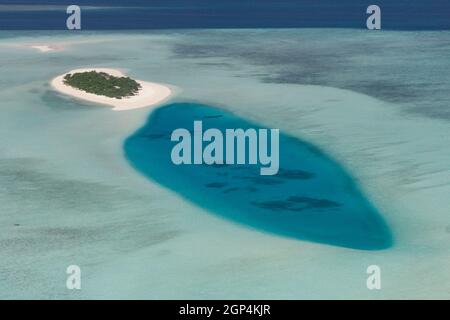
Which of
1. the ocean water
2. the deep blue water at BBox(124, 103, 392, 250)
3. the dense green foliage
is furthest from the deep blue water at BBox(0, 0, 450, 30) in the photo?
the deep blue water at BBox(124, 103, 392, 250)

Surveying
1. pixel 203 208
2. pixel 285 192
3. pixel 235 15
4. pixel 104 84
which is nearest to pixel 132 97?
pixel 104 84

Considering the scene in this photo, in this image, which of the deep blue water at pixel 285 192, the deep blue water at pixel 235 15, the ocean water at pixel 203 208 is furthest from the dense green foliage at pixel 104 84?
the deep blue water at pixel 235 15

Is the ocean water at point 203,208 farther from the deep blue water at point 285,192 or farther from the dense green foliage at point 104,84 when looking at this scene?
the dense green foliage at point 104,84

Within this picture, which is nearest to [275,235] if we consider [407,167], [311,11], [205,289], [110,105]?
[205,289]

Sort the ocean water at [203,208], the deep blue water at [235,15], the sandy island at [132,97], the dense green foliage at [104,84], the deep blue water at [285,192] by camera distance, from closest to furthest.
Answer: the ocean water at [203,208] → the deep blue water at [285,192] → the sandy island at [132,97] → the dense green foliage at [104,84] → the deep blue water at [235,15]

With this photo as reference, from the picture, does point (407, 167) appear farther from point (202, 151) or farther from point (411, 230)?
point (202, 151)

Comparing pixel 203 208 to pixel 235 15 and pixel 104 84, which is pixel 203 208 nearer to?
pixel 104 84
